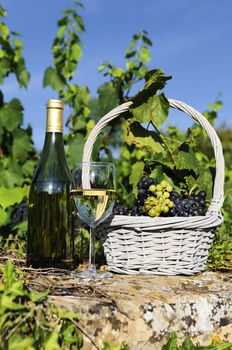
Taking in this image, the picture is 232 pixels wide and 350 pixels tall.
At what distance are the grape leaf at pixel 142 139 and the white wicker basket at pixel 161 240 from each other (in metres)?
0.30

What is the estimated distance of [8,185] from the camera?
15.4 ft

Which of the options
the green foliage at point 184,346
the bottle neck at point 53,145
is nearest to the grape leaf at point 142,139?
the bottle neck at point 53,145

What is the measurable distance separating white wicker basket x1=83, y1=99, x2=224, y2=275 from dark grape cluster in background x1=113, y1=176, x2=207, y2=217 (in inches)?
2.5

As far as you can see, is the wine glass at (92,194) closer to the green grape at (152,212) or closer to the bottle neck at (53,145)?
the green grape at (152,212)

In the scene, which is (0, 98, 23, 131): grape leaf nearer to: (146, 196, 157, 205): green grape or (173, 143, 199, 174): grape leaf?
(173, 143, 199, 174): grape leaf

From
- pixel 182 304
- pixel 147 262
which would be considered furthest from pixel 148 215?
pixel 182 304

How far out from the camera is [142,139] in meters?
2.38

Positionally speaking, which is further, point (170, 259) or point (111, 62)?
point (111, 62)

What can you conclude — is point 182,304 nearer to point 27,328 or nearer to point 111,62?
point 27,328

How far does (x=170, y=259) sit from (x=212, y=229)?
0.24 metres

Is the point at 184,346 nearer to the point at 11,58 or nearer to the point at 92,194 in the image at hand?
the point at 92,194

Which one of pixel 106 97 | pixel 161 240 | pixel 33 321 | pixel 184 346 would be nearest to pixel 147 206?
pixel 161 240

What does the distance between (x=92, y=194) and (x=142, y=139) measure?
1.78 feet

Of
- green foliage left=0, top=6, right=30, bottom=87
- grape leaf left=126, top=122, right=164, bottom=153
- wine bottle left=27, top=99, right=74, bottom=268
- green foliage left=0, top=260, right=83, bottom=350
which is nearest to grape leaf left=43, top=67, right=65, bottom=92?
green foliage left=0, top=6, right=30, bottom=87
